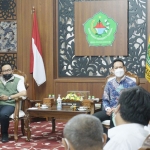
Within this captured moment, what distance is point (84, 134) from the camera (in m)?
1.58

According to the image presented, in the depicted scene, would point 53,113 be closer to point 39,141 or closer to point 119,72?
point 39,141

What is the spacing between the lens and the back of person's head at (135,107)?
2.13 metres

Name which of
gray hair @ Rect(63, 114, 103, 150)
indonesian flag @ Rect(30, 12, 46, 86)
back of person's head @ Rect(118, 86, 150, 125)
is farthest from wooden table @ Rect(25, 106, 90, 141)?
gray hair @ Rect(63, 114, 103, 150)

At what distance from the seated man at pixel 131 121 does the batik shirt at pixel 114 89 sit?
3.07 meters

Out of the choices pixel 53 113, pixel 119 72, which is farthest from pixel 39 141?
pixel 119 72

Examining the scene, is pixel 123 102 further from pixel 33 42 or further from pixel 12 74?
pixel 33 42

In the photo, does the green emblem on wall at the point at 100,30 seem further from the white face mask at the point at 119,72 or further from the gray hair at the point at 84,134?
the gray hair at the point at 84,134

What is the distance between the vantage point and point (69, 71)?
739 centimetres

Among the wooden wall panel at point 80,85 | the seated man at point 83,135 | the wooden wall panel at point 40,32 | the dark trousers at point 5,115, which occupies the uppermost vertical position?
the wooden wall panel at point 40,32

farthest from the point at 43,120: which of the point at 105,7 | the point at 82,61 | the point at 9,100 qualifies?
the point at 105,7

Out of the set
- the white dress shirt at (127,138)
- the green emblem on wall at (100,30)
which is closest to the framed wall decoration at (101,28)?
the green emblem on wall at (100,30)

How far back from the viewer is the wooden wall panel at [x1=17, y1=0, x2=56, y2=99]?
7305 mm

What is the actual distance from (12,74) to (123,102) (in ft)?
13.0

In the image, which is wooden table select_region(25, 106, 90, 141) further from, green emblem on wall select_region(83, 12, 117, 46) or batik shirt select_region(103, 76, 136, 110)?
green emblem on wall select_region(83, 12, 117, 46)
